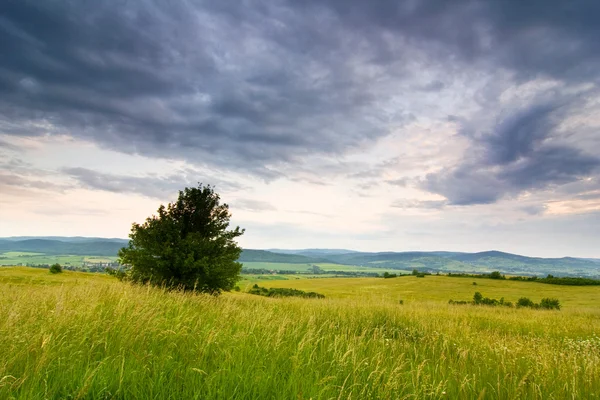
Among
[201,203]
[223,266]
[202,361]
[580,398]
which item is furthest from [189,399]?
[201,203]

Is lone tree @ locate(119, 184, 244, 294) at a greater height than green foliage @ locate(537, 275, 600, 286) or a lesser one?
greater

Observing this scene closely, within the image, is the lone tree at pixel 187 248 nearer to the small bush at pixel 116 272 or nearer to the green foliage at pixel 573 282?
the small bush at pixel 116 272

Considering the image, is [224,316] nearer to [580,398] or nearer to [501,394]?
[501,394]

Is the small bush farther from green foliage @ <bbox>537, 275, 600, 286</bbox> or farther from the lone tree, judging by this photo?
green foliage @ <bbox>537, 275, 600, 286</bbox>

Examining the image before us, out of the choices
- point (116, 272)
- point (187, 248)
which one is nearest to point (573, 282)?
point (187, 248)

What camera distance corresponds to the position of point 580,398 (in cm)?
421

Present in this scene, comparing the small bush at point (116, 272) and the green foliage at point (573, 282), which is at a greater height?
the small bush at point (116, 272)

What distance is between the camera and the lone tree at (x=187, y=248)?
1858 centimetres

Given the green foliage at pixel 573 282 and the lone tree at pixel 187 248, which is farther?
the green foliage at pixel 573 282

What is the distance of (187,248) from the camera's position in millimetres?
19078

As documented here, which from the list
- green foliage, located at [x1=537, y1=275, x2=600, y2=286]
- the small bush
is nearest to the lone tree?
the small bush

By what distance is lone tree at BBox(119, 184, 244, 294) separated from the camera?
18.6 metres

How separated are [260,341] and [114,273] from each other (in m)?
18.9

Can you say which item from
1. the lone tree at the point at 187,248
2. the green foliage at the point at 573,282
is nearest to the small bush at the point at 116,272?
the lone tree at the point at 187,248
